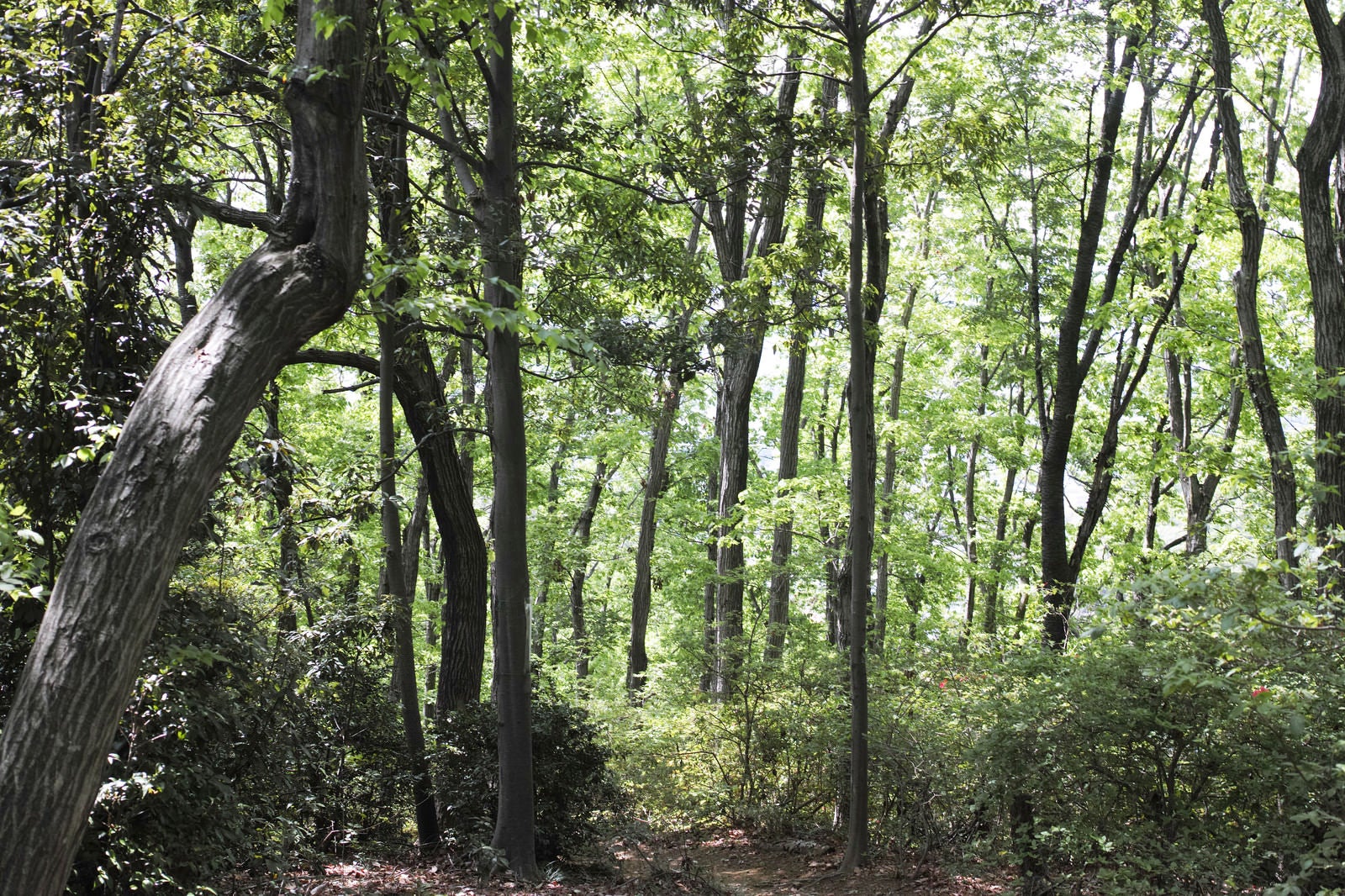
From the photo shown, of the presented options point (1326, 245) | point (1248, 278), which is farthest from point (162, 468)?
point (1248, 278)

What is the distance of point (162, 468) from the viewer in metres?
3.04

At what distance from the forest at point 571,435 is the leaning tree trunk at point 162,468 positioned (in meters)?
0.01

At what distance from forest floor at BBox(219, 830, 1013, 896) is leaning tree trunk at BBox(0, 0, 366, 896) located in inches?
138

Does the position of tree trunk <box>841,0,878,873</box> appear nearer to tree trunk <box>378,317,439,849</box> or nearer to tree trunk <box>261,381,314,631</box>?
tree trunk <box>378,317,439,849</box>

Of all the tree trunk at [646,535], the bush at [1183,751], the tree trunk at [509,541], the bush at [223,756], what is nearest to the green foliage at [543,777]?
the bush at [223,756]

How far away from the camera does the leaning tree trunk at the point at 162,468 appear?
2801mm

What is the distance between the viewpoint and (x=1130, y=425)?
15859 mm

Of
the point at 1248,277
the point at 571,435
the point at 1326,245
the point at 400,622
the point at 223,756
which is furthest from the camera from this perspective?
the point at 571,435

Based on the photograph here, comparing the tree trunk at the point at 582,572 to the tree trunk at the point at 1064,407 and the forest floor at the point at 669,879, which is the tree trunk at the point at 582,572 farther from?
the forest floor at the point at 669,879

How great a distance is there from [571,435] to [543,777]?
5.23 metres

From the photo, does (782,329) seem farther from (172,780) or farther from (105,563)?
(105,563)

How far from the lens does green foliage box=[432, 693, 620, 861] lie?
802cm

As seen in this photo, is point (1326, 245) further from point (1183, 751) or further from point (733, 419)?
point (733, 419)

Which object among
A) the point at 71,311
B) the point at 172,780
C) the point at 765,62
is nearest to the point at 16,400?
the point at 71,311
